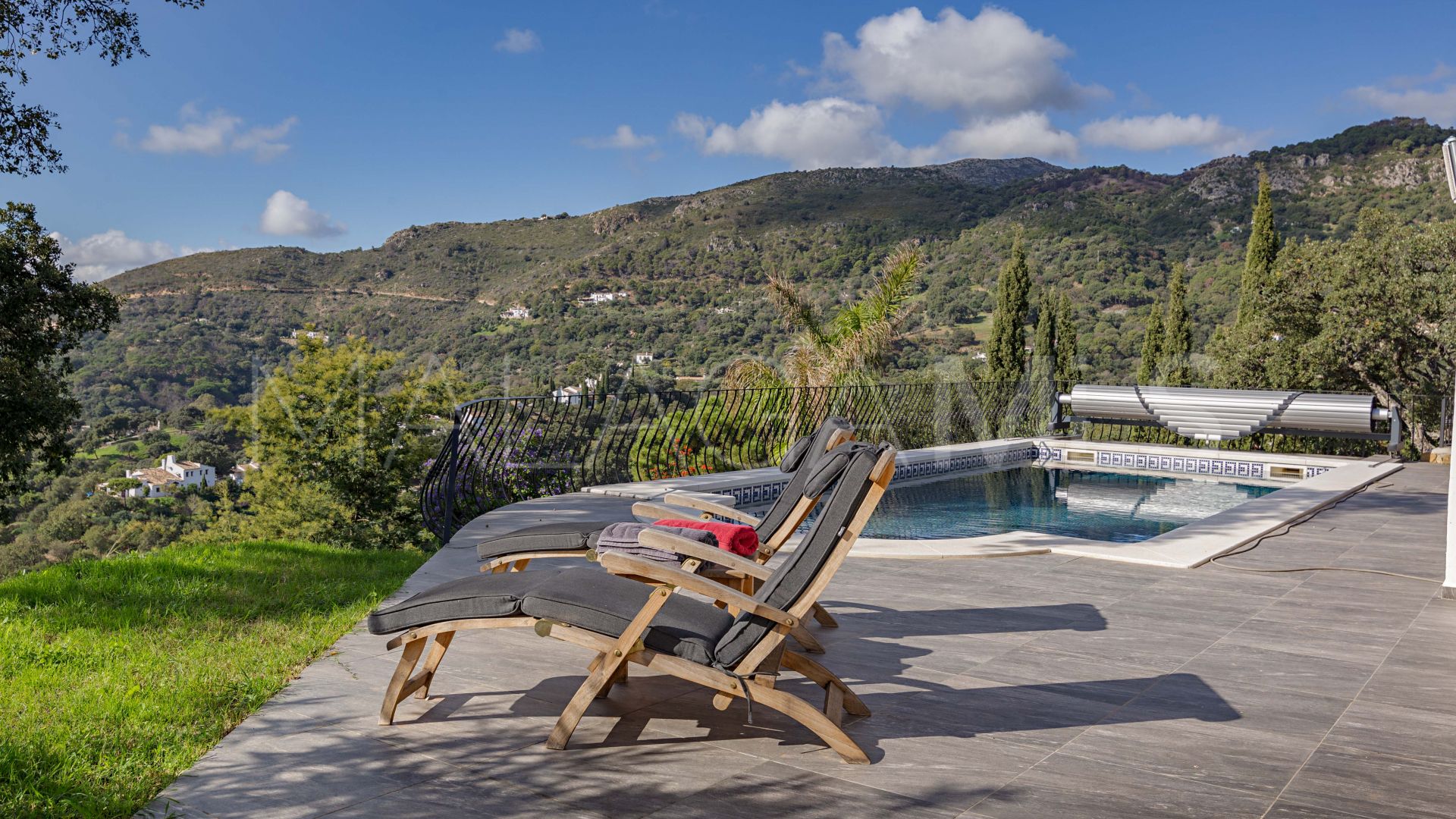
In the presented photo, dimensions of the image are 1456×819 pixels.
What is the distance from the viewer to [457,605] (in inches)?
102

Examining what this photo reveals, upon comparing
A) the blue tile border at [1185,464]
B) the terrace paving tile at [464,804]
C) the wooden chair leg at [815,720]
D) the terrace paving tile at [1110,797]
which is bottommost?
the blue tile border at [1185,464]

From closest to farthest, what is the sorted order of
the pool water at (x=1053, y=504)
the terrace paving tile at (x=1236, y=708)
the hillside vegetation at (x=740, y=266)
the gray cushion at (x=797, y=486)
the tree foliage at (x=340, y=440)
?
the terrace paving tile at (x=1236, y=708)
the gray cushion at (x=797, y=486)
the pool water at (x=1053, y=504)
the tree foliage at (x=340, y=440)
the hillside vegetation at (x=740, y=266)

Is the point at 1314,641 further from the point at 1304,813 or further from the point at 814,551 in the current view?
the point at 814,551

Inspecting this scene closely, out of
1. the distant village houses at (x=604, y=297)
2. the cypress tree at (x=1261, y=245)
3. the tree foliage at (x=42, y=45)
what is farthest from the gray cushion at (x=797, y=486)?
the distant village houses at (x=604, y=297)

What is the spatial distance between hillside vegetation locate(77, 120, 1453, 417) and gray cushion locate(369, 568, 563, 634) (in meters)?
12.3

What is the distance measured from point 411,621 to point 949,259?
2670 centimetres

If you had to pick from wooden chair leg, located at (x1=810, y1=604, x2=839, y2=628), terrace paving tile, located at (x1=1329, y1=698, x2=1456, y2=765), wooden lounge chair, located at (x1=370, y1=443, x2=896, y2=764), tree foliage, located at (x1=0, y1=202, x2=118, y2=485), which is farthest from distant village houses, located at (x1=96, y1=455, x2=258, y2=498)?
terrace paving tile, located at (x1=1329, y1=698, x2=1456, y2=765)

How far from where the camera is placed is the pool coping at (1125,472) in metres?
5.40

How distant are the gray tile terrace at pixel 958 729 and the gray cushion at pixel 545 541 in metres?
0.35

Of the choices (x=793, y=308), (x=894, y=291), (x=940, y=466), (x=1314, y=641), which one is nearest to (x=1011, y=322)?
(x=894, y=291)

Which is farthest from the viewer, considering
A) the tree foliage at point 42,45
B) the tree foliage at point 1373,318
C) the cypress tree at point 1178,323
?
the cypress tree at point 1178,323

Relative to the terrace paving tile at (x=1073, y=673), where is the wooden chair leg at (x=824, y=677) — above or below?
above

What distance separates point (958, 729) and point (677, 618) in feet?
2.84

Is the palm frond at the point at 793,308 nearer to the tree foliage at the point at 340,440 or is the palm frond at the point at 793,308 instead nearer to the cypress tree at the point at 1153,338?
the tree foliage at the point at 340,440
